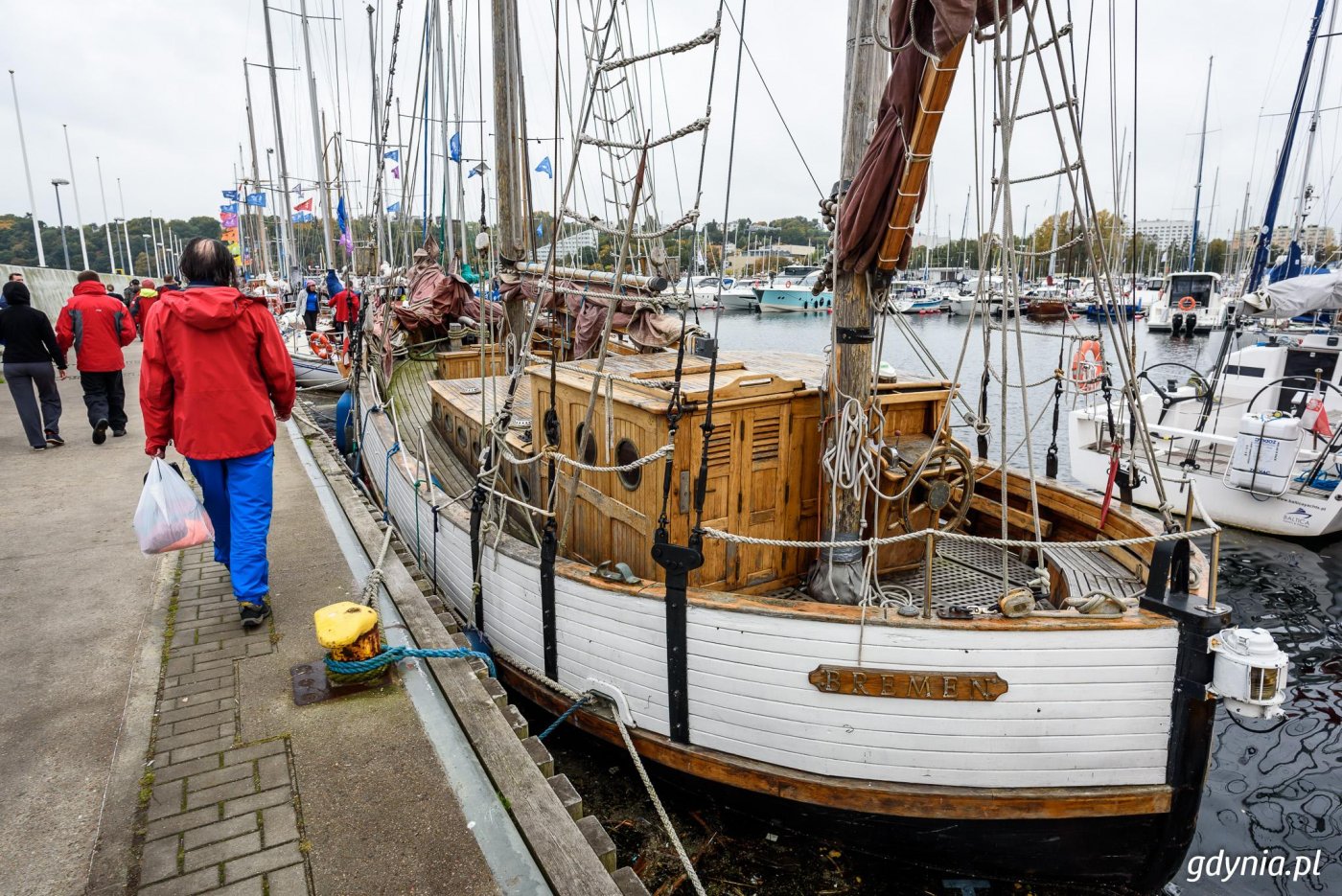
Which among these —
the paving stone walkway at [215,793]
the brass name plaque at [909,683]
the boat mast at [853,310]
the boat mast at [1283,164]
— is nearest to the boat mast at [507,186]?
the boat mast at [853,310]

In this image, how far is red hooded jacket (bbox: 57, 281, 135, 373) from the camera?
316 inches

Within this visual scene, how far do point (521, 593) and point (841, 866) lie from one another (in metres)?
2.51

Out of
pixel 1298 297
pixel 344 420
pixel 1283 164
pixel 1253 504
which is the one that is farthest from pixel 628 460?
pixel 1283 164

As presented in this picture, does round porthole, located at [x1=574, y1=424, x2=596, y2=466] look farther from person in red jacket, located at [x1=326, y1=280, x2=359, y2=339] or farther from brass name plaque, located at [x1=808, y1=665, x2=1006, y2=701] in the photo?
person in red jacket, located at [x1=326, y1=280, x2=359, y2=339]

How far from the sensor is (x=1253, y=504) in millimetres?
11391

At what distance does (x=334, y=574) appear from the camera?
490cm

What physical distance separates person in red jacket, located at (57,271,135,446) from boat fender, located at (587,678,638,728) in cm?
720

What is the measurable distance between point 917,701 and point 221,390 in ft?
12.4

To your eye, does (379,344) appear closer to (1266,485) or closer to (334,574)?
(334,574)

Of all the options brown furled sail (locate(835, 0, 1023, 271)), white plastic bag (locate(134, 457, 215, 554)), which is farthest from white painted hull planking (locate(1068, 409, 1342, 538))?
white plastic bag (locate(134, 457, 215, 554))

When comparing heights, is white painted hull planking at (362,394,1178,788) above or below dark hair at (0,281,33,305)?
below

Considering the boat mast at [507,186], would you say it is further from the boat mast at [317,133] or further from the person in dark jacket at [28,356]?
the boat mast at [317,133]

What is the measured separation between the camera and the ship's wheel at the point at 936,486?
464 cm

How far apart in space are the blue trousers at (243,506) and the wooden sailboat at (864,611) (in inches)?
58.2
